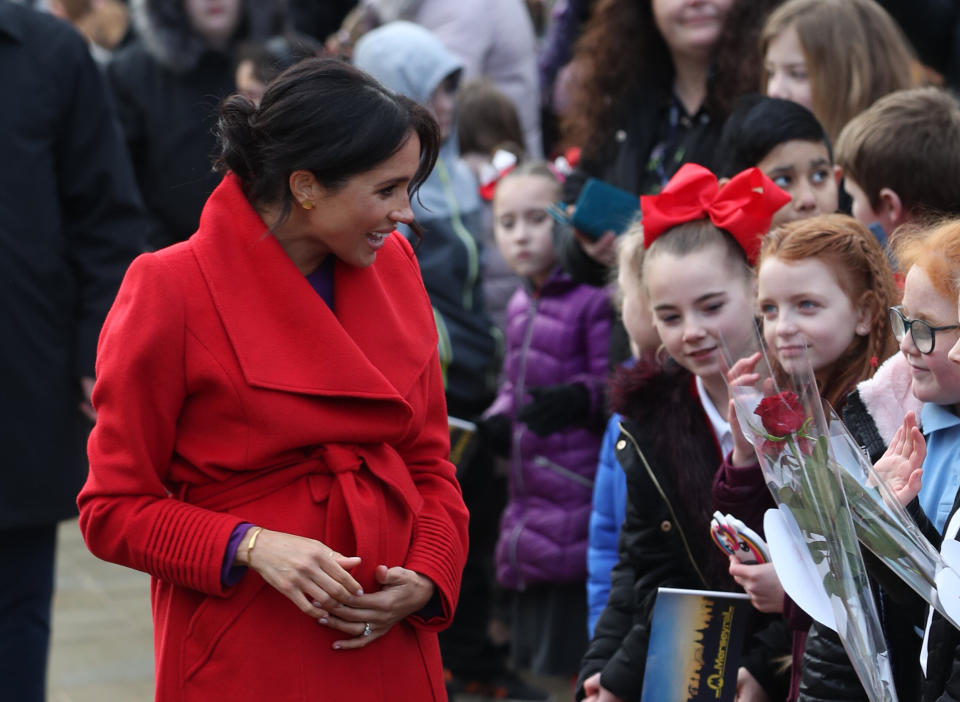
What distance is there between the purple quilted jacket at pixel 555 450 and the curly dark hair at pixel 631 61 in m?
0.53

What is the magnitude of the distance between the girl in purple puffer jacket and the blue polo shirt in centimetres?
197

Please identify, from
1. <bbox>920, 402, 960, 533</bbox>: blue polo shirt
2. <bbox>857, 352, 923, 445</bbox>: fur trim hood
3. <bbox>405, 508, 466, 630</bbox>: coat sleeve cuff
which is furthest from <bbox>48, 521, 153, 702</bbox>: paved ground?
<bbox>920, 402, 960, 533</bbox>: blue polo shirt

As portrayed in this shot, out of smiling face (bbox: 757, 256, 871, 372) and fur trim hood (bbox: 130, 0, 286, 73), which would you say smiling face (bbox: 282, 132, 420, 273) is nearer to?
smiling face (bbox: 757, 256, 871, 372)

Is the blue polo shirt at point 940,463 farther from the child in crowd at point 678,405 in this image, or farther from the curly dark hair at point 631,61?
the curly dark hair at point 631,61

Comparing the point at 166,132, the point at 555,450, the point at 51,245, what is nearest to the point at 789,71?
the point at 555,450

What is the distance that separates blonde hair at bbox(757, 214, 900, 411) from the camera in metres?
2.62

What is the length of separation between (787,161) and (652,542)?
107 centimetres

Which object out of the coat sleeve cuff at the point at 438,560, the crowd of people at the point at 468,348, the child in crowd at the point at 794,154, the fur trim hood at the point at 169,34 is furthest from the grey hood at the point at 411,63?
the coat sleeve cuff at the point at 438,560

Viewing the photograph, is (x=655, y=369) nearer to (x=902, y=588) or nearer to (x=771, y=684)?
(x=771, y=684)

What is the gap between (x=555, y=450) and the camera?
14.3 ft

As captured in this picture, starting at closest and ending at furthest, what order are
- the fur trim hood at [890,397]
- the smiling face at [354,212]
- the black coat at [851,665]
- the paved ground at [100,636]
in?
the black coat at [851,665] → the fur trim hood at [890,397] → the smiling face at [354,212] → the paved ground at [100,636]

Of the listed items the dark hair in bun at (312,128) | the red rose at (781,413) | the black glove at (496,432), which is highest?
the dark hair in bun at (312,128)

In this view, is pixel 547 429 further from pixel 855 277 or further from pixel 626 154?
pixel 855 277

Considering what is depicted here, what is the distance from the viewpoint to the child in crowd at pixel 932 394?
2.02m
